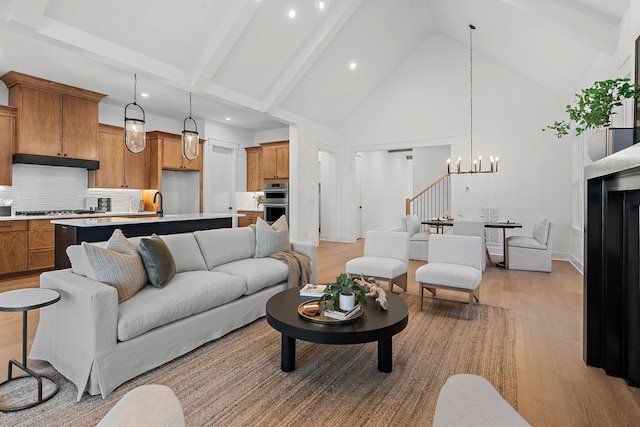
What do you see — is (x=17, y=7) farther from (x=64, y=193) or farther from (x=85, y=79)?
(x=64, y=193)

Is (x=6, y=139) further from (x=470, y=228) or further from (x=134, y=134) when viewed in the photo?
(x=470, y=228)

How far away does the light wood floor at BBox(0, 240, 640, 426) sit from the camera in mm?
1922

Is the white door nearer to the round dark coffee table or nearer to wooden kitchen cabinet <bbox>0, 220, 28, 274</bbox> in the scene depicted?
wooden kitchen cabinet <bbox>0, 220, 28, 274</bbox>

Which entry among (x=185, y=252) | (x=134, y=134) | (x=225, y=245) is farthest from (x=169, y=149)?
(x=185, y=252)

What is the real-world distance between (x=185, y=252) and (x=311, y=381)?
1767 mm

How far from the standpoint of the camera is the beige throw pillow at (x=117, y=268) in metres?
2.32

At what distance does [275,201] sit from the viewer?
323 inches

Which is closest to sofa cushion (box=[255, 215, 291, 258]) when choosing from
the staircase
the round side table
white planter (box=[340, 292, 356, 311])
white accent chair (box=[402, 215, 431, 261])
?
white planter (box=[340, 292, 356, 311])

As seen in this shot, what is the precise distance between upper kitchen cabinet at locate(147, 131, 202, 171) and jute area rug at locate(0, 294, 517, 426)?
5.37 metres

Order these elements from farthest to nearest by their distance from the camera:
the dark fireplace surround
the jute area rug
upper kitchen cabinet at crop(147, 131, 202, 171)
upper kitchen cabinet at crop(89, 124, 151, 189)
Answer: upper kitchen cabinet at crop(147, 131, 202, 171), upper kitchen cabinet at crop(89, 124, 151, 189), the dark fireplace surround, the jute area rug

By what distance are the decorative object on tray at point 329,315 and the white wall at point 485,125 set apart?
19.6 feet

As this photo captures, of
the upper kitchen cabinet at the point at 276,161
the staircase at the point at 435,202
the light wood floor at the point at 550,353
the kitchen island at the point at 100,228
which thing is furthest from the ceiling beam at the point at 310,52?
the staircase at the point at 435,202

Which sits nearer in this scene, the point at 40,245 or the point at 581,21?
the point at 581,21

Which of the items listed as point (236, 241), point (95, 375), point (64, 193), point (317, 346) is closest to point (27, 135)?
point (64, 193)
